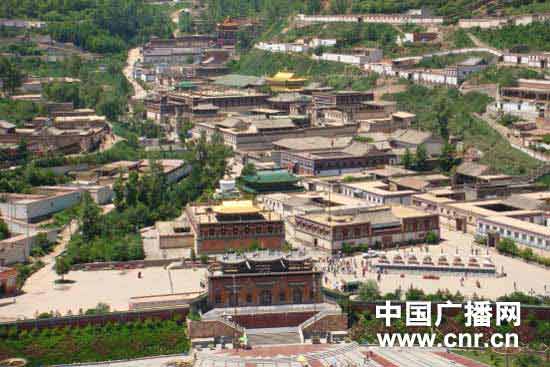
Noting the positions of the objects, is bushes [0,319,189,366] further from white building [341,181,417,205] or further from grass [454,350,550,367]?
white building [341,181,417,205]

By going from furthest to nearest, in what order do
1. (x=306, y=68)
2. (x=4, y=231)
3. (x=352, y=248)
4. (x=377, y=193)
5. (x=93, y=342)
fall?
(x=306, y=68), (x=377, y=193), (x=4, y=231), (x=352, y=248), (x=93, y=342)

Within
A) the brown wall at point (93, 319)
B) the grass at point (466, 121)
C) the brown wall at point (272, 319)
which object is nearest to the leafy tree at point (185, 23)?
the grass at point (466, 121)

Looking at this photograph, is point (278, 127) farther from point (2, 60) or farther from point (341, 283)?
point (341, 283)

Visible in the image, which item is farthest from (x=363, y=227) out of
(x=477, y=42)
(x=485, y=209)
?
(x=477, y=42)

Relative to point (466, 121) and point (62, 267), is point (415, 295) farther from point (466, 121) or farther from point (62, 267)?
point (466, 121)

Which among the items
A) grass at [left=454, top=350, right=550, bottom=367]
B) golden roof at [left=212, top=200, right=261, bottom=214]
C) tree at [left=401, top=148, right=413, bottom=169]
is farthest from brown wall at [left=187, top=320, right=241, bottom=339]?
tree at [left=401, top=148, right=413, bottom=169]

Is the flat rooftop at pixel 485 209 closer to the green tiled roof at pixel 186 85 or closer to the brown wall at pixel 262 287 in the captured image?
the brown wall at pixel 262 287
